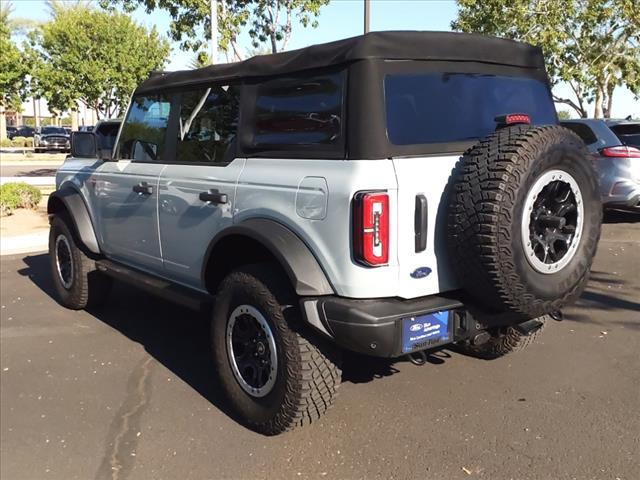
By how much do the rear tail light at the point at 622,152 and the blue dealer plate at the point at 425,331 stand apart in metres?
7.10

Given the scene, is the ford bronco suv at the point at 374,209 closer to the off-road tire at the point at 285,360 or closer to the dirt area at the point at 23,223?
the off-road tire at the point at 285,360

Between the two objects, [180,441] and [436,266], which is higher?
[436,266]

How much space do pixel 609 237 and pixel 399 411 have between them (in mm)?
6489

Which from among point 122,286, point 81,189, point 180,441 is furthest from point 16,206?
point 180,441

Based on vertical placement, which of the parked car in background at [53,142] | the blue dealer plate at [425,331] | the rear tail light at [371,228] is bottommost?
the blue dealer plate at [425,331]

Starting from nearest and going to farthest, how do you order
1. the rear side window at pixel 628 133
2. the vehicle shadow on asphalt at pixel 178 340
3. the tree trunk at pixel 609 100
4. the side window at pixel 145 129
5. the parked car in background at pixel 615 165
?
the vehicle shadow on asphalt at pixel 178 340, the side window at pixel 145 129, the parked car in background at pixel 615 165, the rear side window at pixel 628 133, the tree trunk at pixel 609 100

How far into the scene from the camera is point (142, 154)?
449 centimetres

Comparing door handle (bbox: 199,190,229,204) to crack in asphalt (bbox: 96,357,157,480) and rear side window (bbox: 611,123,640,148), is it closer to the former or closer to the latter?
crack in asphalt (bbox: 96,357,157,480)

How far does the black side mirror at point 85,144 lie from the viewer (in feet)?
16.8

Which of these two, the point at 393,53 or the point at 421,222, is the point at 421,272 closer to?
the point at 421,222

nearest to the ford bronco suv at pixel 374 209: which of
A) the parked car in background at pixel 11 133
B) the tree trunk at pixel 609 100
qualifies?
the tree trunk at pixel 609 100

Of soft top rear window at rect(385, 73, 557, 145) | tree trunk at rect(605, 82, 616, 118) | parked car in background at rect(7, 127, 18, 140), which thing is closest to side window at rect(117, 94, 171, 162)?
soft top rear window at rect(385, 73, 557, 145)

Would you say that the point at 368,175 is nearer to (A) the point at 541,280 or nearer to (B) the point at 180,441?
(A) the point at 541,280

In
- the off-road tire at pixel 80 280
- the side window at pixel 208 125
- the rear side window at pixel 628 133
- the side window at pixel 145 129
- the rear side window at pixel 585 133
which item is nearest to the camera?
the side window at pixel 208 125
